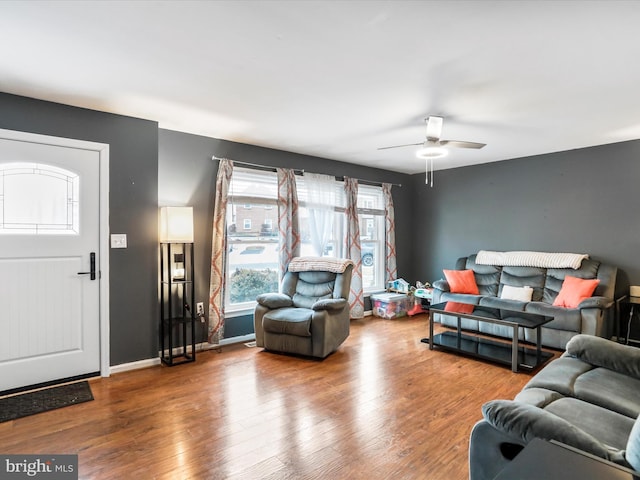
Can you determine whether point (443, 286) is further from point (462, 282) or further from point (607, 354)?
point (607, 354)

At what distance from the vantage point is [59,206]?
312cm

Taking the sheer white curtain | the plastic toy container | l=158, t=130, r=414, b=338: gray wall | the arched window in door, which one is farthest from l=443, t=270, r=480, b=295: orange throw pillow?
the arched window in door

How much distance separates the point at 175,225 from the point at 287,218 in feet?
4.97

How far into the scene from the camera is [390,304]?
18.2ft

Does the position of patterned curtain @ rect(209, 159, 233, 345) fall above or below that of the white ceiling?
below

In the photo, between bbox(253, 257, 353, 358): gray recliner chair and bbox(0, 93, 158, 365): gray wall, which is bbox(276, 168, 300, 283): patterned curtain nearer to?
bbox(253, 257, 353, 358): gray recliner chair

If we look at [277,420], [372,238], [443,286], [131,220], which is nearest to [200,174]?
[131,220]

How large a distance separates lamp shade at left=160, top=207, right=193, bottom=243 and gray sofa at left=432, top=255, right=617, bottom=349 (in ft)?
11.6

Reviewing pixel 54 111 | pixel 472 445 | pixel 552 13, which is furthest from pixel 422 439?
pixel 54 111

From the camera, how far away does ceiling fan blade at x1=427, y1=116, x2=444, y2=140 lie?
327 centimetres

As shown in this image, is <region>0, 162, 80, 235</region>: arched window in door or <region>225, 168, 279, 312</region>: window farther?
<region>225, 168, 279, 312</region>: window

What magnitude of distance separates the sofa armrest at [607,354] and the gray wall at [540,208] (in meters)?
2.74

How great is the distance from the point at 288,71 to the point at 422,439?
2608 millimetres

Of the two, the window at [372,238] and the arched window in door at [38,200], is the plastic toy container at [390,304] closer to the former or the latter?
the window at [372,238]
